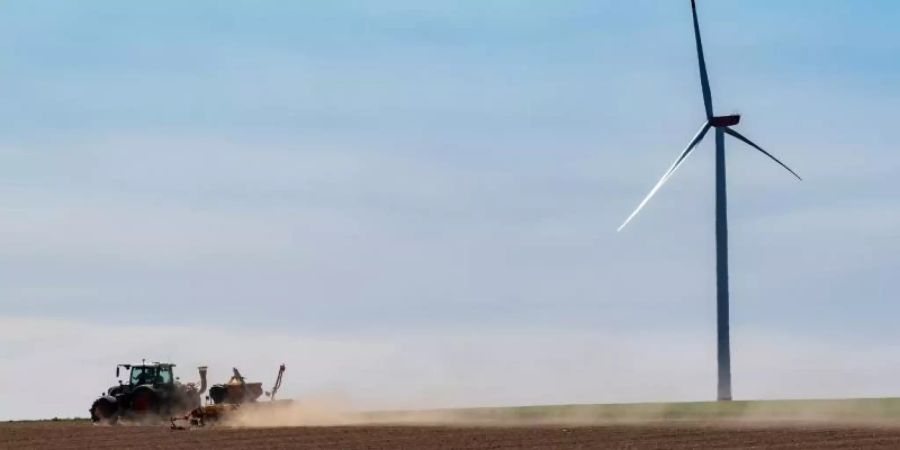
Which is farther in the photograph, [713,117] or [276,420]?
[713,117]

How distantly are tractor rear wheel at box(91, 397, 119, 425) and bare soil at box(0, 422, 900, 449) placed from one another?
7.72 metres

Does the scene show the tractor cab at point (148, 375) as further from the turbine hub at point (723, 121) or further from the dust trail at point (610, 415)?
the turbine hub at point (723, 121)

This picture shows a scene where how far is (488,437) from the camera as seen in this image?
55.8 meters

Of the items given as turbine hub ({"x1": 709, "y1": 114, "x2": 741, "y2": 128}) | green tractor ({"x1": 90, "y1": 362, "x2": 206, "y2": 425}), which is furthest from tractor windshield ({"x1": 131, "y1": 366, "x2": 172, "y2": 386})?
turbine hub ({"x1": 709, "y1": 114, "x2": 741, "y2": 128})

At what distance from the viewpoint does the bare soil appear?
50.2 m

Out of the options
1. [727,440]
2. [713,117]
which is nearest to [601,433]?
[727,440]

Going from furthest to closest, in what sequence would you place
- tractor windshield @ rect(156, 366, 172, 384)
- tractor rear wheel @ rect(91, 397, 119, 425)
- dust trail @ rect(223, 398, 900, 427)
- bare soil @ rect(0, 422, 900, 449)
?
tractor windshield @ rect(156, 366, 172, 384)
tractor rear wheel @ rect(91, 397, 119, 425)
dust trail @ rect(223, 398, 900, 427)
bare soil @ rect(0, 422, 900, 449)

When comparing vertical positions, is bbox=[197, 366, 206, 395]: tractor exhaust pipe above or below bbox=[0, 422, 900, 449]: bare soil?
above

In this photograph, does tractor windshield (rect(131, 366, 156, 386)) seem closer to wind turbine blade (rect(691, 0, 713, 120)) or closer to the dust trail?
the dust trail

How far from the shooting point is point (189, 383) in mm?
79188

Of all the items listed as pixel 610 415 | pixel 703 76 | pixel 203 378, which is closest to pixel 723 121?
pixel 703 76

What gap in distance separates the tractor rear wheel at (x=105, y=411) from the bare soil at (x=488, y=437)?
7721 mm

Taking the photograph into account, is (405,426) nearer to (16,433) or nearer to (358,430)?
(358,430)

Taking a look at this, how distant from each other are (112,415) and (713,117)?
41.3 meters
